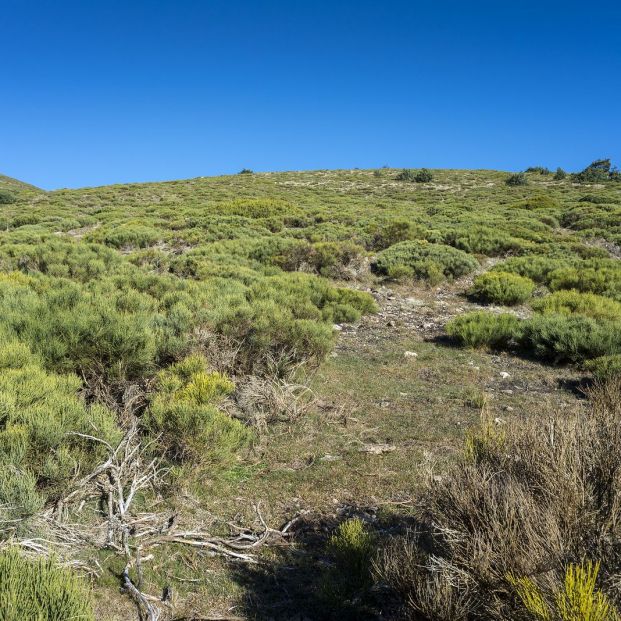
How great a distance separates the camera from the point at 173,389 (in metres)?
4.47

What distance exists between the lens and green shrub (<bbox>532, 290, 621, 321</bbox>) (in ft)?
30.5

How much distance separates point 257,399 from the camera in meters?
5.27

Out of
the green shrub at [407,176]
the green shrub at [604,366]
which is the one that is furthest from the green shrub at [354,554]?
the green shrub at [407,176]

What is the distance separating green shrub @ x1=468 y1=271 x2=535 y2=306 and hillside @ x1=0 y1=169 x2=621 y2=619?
0.05 meters

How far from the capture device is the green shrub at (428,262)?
1296cm

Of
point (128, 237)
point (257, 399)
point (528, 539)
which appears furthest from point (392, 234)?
point (528, 539)

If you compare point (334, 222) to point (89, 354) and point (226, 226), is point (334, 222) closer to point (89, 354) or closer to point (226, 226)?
point (226, 226)

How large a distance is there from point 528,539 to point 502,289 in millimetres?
10225

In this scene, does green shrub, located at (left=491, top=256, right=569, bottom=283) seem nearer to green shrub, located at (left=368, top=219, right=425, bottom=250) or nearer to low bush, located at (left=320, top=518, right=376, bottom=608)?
green shrub, located at (left=368, top=219, right=425, bottom=250)

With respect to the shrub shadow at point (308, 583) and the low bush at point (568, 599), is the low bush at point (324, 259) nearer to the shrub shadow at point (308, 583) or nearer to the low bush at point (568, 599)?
the shrub shadow at point (308, 583)

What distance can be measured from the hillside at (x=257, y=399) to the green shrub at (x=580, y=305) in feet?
0.17

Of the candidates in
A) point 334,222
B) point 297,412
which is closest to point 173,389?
point 297,412

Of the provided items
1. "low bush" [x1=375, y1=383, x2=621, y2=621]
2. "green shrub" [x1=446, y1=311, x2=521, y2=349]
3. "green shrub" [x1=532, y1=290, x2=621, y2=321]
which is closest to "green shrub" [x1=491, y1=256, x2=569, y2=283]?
"green shrub" [x1=532, y1=290, x2=621, y2=321]

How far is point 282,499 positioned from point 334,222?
683 inches
